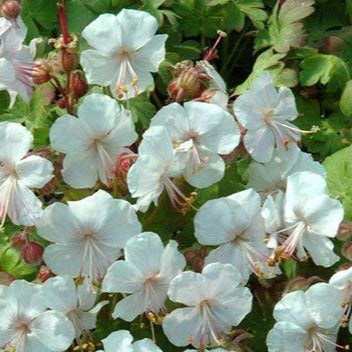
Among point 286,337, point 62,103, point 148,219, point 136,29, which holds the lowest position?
point 286,337

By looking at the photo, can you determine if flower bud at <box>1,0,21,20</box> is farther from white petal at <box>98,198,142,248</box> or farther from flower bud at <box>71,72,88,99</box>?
white petal at <box>98,198,142,248</box>

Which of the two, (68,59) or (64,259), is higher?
(68,59)

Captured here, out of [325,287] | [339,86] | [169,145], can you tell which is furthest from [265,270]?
[339,86]

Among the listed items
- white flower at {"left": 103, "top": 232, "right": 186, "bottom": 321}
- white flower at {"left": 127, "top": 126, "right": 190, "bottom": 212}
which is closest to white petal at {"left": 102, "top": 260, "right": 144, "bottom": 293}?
white flower at {"left": 103, "top": 232, "right": 186, "bottom": 321}

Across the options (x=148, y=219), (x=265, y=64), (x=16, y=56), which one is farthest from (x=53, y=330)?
(x=265, y=64)

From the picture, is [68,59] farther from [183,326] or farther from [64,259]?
[183,326]
